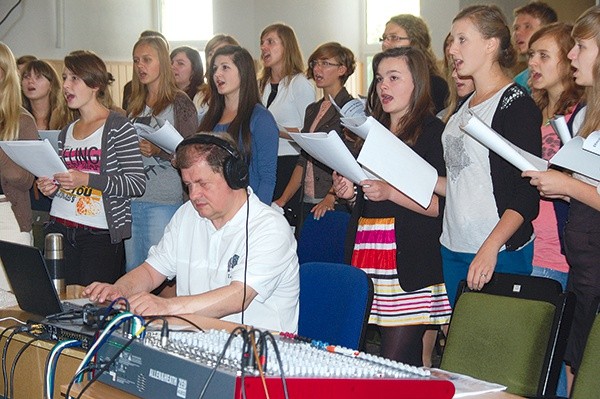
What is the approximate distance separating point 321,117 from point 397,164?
1886 mm

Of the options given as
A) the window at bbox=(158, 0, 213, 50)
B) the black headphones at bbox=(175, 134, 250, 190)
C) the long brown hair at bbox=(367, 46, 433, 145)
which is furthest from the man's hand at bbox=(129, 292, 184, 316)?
the window at bbox=(158, 0, 213, 50)

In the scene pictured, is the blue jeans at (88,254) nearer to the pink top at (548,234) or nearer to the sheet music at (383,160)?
the sheet music at (383,160)

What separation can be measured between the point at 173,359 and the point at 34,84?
4.09m

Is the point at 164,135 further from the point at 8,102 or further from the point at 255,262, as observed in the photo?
the point at 255,262

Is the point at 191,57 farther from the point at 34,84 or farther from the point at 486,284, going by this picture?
the point at 486,284

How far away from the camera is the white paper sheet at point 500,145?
264 centimetres

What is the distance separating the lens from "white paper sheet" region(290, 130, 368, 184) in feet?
10.00

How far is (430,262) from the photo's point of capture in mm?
3330

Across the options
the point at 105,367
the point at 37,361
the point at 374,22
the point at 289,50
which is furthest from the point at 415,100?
the point at 374,22

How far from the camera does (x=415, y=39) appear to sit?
4449mm

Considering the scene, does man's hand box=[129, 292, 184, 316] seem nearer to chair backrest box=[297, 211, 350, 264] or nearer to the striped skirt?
the striped skirt

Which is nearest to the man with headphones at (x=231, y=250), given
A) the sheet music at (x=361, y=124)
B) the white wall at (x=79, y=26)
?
the sheet music at (x=361, y=124)

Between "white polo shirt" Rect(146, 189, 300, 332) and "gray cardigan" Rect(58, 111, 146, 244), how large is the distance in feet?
3.62

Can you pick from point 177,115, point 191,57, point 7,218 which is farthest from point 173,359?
point 191,57
